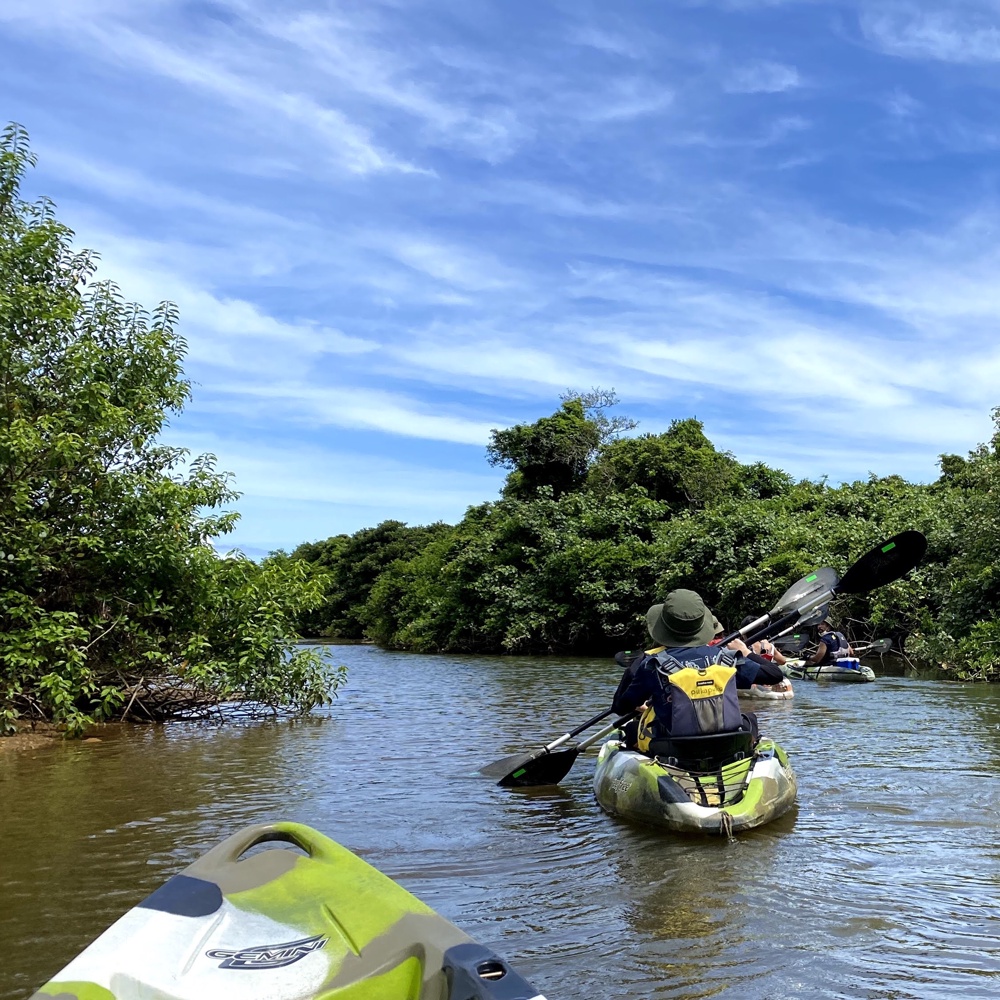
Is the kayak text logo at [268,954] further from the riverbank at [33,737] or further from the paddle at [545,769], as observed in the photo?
the riverbank at [33,737]

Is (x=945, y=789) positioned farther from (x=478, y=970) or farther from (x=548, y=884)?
(x=478, y=970)

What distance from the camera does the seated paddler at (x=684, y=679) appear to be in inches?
256

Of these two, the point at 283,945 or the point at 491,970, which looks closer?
the point at 491,970

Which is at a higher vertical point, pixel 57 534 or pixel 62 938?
pixel 57 534

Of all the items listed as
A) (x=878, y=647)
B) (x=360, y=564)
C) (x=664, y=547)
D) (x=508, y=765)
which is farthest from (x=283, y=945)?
(x=360, y=564)

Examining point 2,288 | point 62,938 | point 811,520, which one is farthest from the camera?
point 811,520

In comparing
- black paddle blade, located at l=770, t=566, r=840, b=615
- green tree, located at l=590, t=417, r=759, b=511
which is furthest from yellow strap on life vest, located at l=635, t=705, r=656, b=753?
green tree, located at l=590, t=417, r=759, b=511

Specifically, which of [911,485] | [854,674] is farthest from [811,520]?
[854,674]

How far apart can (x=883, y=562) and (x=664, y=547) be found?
20.4m

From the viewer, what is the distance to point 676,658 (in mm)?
6621

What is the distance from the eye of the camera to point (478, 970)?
9.43 ft

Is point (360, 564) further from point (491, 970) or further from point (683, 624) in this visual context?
point (491, 970)

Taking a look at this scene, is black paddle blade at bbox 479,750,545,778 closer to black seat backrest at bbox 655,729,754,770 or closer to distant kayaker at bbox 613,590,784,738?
distant kayaker at bbox 613,590,784,738

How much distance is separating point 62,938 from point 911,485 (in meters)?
29.8
